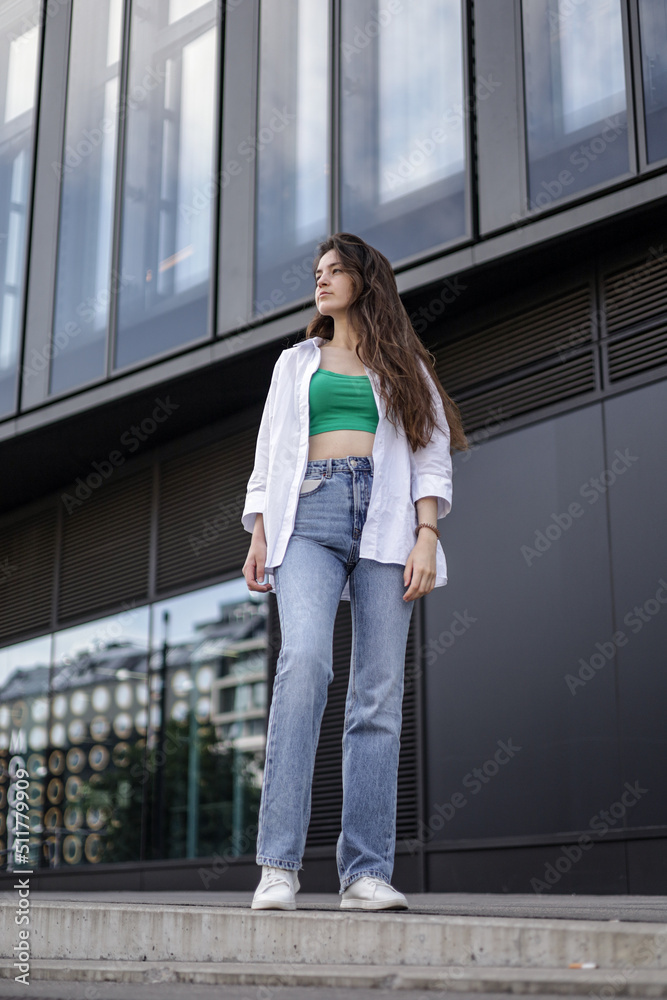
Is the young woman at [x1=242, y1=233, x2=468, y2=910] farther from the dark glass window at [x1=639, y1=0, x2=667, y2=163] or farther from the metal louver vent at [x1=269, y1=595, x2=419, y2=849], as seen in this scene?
the metal louver vent at [x1=269, y1=595, x2=419, y2=849]

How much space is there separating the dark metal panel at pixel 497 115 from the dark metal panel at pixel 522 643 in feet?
4.41

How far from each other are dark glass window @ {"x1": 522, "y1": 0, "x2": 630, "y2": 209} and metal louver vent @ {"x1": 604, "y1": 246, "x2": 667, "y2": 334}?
0.60m

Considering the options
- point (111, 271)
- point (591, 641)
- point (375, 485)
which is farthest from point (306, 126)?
point (375, 485)

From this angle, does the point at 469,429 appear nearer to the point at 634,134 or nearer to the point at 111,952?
the point at 634,134

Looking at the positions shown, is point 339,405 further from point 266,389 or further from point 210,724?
point 210,724

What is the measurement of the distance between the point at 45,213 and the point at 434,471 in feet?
25.9

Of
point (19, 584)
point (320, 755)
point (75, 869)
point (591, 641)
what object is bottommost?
point (75, 869)

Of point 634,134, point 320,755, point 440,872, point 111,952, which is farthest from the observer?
point 320,755

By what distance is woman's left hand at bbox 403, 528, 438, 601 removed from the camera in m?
3.47

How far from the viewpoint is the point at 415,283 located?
7.62 meters

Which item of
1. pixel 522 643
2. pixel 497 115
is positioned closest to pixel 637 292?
pixel 497 115

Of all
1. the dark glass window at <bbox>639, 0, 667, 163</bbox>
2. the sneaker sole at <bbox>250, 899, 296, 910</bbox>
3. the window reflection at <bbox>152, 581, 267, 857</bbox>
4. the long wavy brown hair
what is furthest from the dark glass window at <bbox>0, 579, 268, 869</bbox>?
the sneaker sole at <bbox>250, 899, 296, 910</bbox>

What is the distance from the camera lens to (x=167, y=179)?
968cm

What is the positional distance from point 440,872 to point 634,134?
4.46 meters
